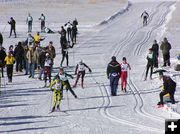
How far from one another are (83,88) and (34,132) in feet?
24.5

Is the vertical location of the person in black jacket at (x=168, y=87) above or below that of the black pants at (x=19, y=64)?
below

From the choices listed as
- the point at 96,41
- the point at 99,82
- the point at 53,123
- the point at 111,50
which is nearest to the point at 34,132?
the point at 53,123

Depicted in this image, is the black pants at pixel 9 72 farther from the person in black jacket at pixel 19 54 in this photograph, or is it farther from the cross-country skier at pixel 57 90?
the cross-country skier at pixel 57 90

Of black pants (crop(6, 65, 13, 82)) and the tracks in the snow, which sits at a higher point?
black pants (crop(6, 65, 13, 82))

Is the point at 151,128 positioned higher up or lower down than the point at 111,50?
lower down

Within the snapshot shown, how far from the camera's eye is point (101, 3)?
78.7 m

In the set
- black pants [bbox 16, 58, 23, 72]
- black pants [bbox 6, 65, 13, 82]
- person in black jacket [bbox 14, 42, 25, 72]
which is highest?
person in black jacket [bbox 14, 42, 25, 72]

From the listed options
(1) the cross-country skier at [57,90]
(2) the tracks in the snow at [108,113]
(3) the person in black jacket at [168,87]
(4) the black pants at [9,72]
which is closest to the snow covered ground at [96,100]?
(2) the tracks in the snow at [108,113]

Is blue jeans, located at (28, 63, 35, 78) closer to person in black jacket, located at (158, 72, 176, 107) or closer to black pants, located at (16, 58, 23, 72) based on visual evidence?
black pants, located at (16, 58, 23, 72)

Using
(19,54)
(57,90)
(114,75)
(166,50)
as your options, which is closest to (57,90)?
(57,90)

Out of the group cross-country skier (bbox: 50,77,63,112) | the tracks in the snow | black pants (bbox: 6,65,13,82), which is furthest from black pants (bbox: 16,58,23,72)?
cross-country skier (bbox: 50,77,63,112)

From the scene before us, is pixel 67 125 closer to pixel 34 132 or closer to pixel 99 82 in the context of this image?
pixel 34 132

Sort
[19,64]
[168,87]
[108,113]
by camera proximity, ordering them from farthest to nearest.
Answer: [19,64], [168,87], [108,113]

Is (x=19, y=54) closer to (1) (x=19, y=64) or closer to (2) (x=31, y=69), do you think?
(1) (x=19, y=64)
